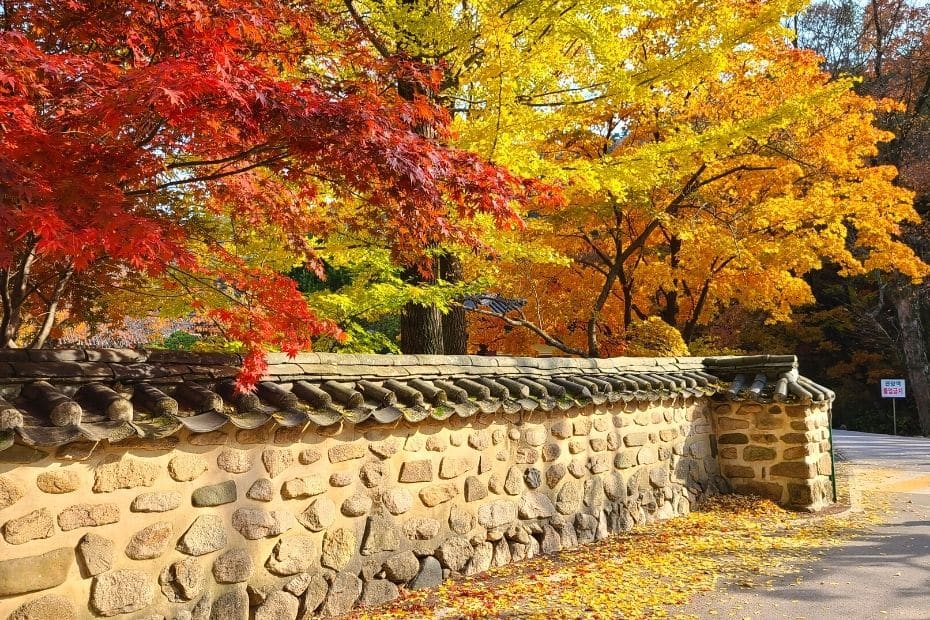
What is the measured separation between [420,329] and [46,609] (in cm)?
531

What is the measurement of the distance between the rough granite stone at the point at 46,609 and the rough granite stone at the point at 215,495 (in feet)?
2.37

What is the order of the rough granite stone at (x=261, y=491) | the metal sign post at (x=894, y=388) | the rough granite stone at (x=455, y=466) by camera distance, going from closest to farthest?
the rough granite stone at (x=261, y=491), the rough granite stone at (x=455, y=466), the metal sign post at (x=894, y=388)

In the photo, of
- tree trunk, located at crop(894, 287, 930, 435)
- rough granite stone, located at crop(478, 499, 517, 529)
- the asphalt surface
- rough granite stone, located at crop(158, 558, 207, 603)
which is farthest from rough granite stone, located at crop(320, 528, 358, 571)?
tree trunk, located at crop(894, 287, 930, 435)

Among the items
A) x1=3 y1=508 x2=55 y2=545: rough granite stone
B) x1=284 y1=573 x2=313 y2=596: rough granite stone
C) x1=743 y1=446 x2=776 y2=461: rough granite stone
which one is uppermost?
x1=3 y1=508 x2=55 y2=545: rough granite stone

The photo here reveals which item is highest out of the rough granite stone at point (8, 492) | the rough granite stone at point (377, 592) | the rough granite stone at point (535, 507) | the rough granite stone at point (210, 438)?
the rough granite stone at point (210, 438)

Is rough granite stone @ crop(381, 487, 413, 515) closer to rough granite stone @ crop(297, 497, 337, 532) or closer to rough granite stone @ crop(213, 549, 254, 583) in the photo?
rough granite stone @ crop(297, 497, 337, 532)

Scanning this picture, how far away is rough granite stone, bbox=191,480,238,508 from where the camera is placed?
12.4 feet

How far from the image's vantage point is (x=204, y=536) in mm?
3785

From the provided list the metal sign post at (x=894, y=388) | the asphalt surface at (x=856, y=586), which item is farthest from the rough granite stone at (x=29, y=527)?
the metal sign post at (x=894, y=388)

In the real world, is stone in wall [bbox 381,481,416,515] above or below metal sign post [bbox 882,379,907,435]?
below

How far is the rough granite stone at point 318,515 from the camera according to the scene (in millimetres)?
4305

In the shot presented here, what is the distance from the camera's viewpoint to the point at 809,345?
23562 millimetres

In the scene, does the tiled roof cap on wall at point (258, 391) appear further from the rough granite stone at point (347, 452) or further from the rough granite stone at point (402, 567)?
the rough granite stone at point (402, 567)

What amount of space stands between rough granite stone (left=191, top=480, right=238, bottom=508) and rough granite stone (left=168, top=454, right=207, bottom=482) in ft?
0.31
